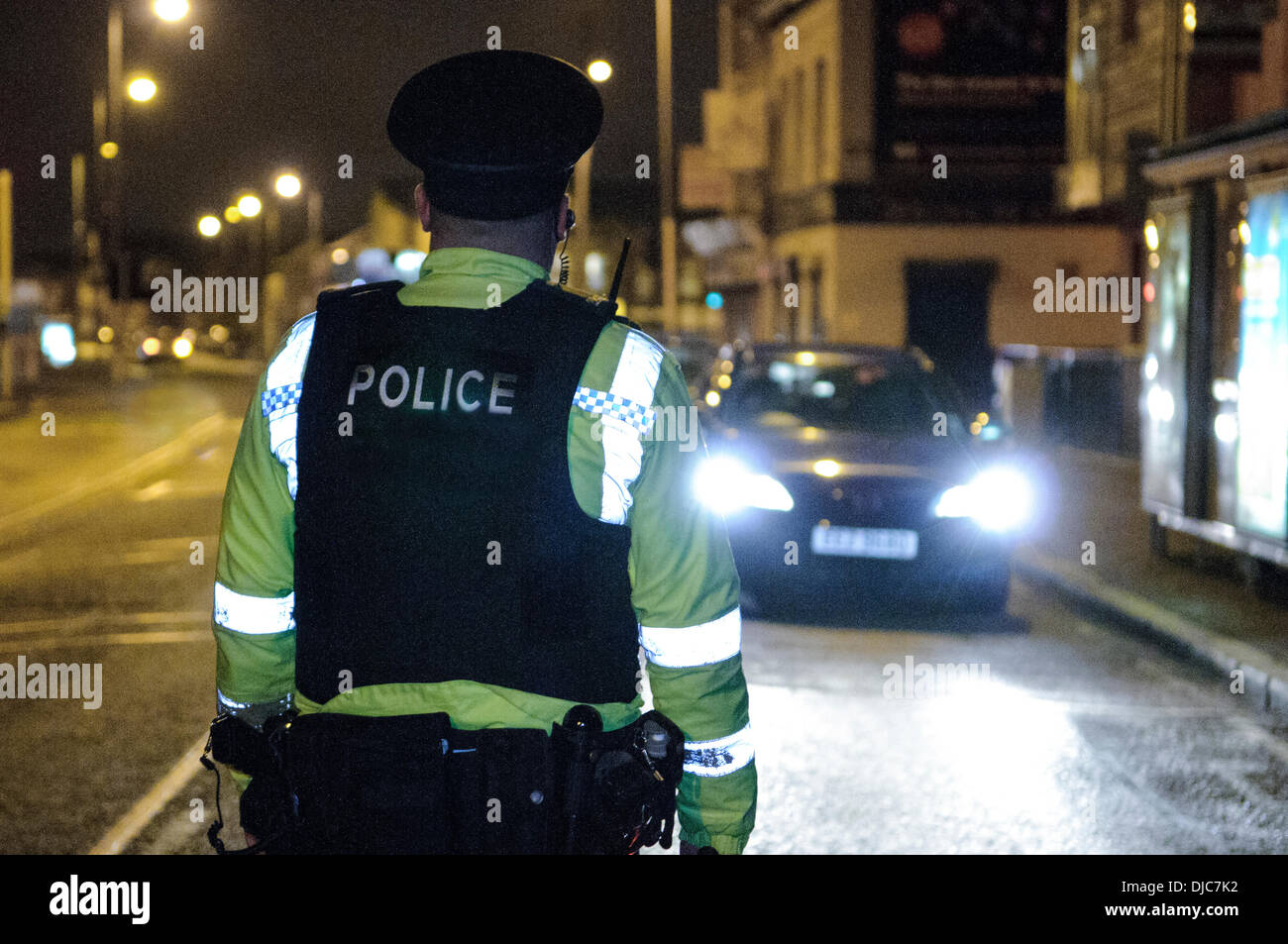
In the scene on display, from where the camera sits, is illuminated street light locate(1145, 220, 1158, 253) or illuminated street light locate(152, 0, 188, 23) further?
illuminated street light locate(152, 0, 188, 23)

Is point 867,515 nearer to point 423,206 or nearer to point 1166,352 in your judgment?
point 1166,352

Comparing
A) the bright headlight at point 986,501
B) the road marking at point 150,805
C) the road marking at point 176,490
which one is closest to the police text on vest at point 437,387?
the road marking at point 150,805

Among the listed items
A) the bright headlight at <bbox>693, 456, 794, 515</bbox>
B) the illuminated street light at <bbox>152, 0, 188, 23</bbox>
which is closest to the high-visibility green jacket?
the bright headlight at <bbox>693, 456, 794, 515</bbox>

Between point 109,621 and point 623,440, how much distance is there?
318 inches

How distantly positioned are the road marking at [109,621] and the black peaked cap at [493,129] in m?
7.68

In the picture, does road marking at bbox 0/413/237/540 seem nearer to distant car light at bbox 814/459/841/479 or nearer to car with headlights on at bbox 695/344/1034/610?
car with headlights on at bbox 695/344/1034/610

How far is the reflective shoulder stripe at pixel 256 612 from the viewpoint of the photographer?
2.65 meters

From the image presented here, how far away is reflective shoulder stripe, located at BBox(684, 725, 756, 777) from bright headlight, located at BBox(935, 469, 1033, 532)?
737 centimetres

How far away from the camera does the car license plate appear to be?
32.0 ft

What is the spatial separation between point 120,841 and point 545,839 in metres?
3.44

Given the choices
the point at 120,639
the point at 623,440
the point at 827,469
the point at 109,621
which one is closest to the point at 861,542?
the point at 827,469

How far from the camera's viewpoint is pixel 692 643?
8.36 ft
